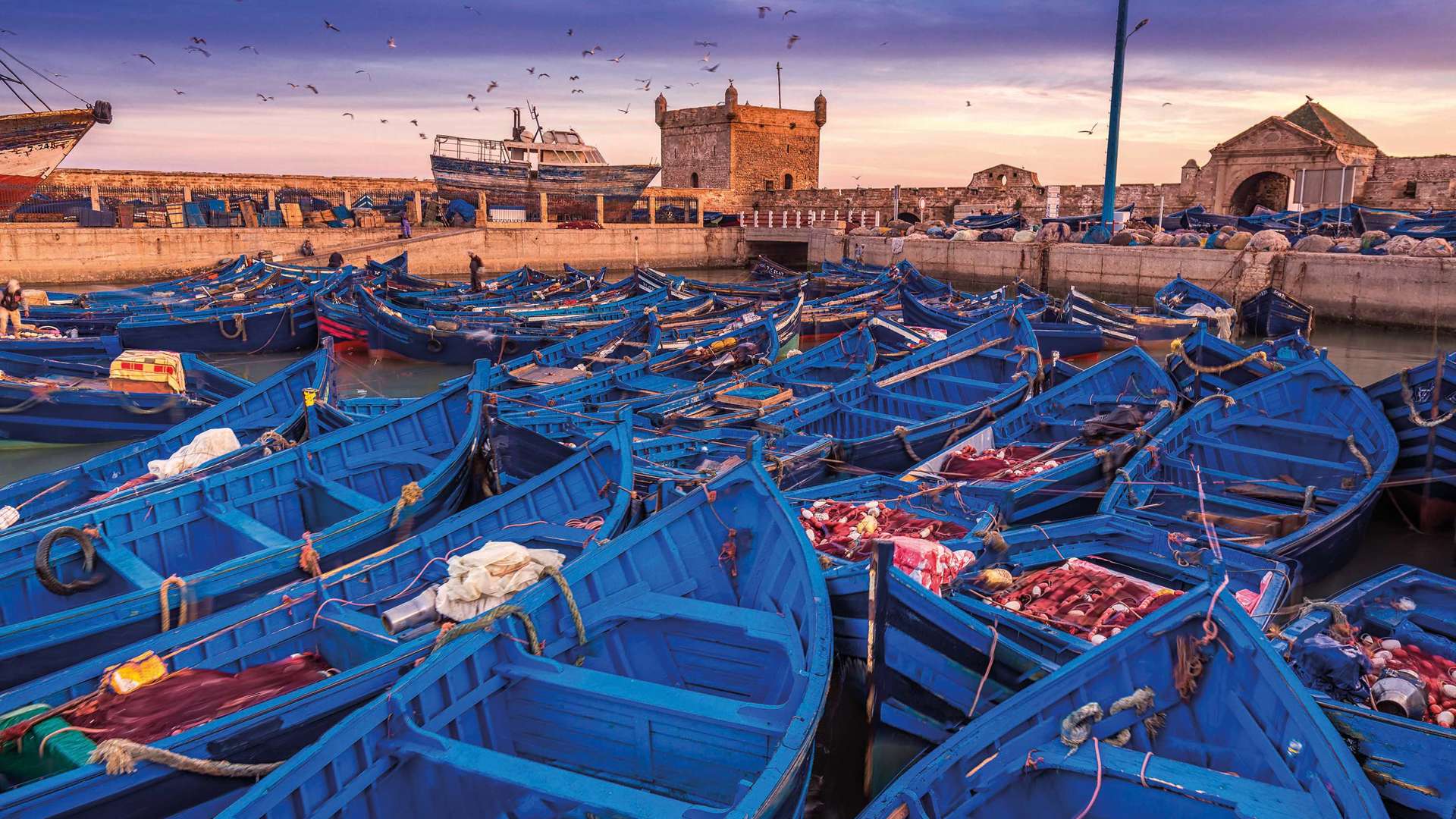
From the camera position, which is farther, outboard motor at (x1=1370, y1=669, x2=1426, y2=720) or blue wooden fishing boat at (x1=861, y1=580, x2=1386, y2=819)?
outboard motor at (x1=1370, y1=669, x2=1426, y2=720)

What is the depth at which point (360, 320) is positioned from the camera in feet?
60.2

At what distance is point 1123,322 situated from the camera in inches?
728

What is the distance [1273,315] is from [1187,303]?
2.62 m

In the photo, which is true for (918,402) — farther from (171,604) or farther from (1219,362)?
(171,604)

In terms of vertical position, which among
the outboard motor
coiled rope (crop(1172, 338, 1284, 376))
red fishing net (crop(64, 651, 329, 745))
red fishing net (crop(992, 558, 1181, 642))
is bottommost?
the outboard motor

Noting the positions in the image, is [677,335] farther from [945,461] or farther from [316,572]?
[316,572]

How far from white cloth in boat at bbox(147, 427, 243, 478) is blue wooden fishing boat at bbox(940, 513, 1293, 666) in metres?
6.59

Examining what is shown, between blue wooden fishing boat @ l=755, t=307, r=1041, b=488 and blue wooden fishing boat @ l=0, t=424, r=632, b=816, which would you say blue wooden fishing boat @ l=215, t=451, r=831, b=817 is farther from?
blue wooden fishing boat @ l=755, t=307, r=1041, b=488

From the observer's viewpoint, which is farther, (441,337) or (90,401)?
(441,337)

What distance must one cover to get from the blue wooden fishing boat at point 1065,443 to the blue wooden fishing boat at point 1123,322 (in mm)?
7401

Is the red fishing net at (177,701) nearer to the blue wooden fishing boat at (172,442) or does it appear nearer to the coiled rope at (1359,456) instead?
the blue wooden fishing boat at (172,442)

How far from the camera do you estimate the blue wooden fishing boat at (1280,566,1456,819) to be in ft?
13.1

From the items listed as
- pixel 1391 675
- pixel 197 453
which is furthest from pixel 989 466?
pixel 197 453

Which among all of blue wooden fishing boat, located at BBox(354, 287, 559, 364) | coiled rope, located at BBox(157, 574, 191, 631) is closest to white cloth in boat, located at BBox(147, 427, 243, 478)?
coiled rope, located at BBox(157, 574, 191, 631)
